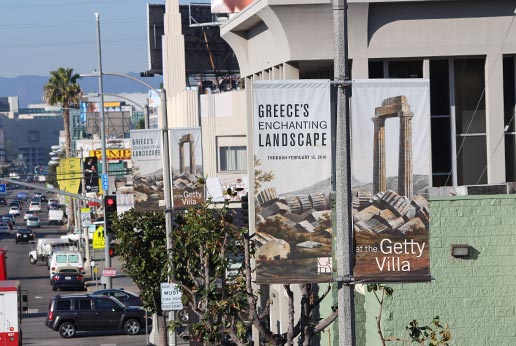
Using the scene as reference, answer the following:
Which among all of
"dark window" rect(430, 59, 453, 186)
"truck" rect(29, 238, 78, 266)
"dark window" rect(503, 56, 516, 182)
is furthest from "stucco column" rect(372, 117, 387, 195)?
"truck" rect(29, 238, 78, 266)

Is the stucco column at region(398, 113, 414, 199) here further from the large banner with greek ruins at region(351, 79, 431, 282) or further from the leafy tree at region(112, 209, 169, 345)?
the leafy tree at region(112, 209, 169, 345)

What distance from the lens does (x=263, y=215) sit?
14359 mm

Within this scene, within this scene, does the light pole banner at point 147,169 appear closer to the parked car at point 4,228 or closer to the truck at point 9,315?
the truck at point 9,315

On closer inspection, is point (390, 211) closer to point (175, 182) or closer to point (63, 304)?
point (175, 182)

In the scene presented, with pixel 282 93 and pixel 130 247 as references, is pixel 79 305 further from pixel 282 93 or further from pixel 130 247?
pixel 282 93

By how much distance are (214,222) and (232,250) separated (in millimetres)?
851

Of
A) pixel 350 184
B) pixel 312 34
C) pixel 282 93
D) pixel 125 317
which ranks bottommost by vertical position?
pixel 125 317

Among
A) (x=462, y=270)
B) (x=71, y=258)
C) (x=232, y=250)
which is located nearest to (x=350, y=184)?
(x=232, y=250)

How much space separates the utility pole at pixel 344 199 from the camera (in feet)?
43.4

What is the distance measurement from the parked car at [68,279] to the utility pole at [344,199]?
50.7 metres

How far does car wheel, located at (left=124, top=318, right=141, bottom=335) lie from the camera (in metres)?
45.6

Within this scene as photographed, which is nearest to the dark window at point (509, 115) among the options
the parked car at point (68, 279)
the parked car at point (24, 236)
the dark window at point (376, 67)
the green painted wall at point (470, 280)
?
the dark window at point (376, 67)

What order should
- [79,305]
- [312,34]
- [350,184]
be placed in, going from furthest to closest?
[79,305] < [312,34] < [350,184]

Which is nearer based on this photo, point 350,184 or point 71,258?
point 350,184
